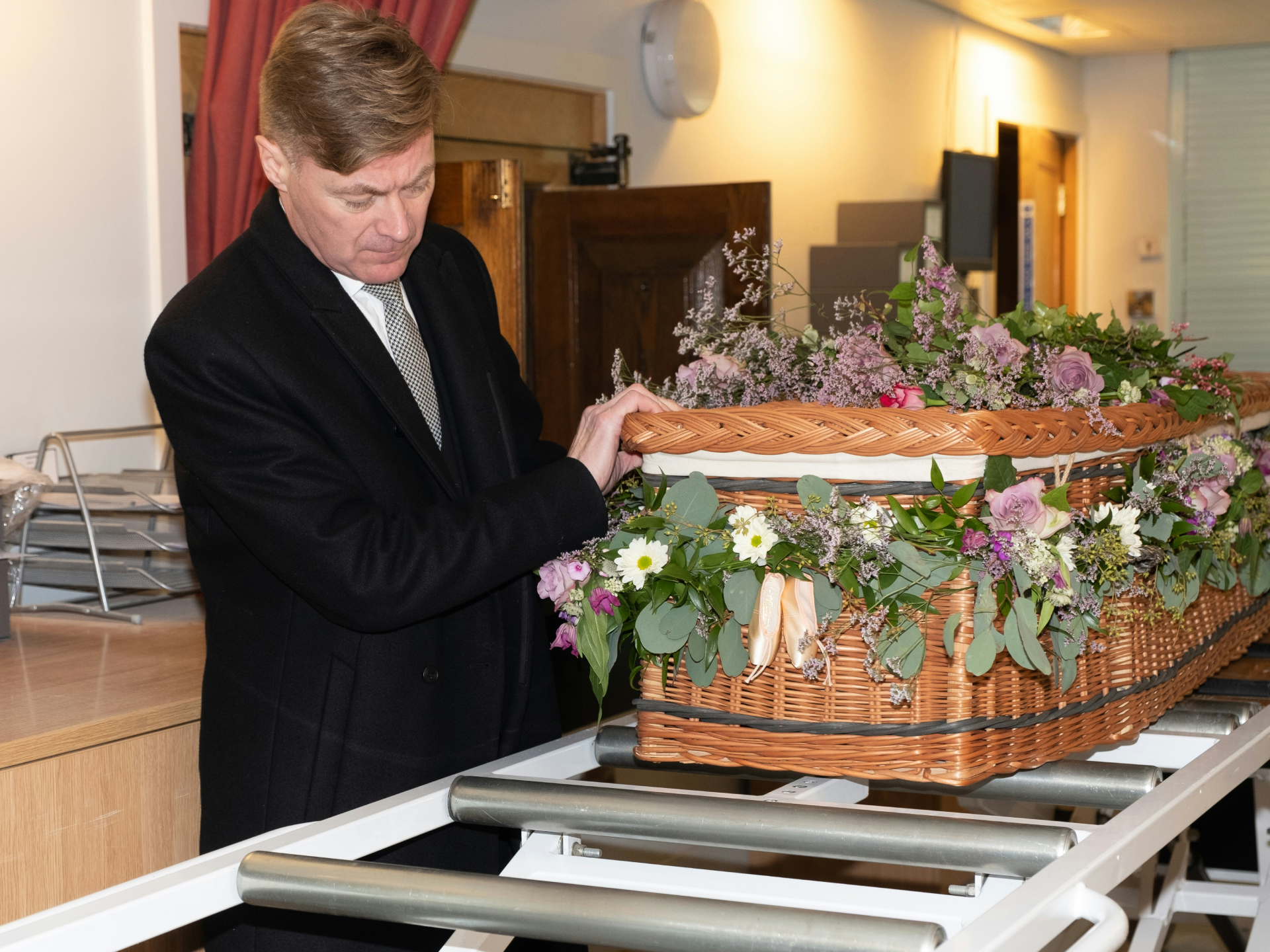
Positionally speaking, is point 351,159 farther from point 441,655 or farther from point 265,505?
point 441,655

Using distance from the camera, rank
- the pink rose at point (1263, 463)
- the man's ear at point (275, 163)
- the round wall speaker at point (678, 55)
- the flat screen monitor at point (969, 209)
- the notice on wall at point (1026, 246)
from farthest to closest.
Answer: the notice on wall at point (1026, 246) < the flat screen monitor at point (969, 209) < the round wall speaker at point (678, 55) < the pink rose at point (1263, 463) < the man's ear at point (275, 163)

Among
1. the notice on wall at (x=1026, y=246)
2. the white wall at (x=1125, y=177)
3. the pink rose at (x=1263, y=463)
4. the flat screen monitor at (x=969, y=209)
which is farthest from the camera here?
the white wall at (x=1125, y=177)

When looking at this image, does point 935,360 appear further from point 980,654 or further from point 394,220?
point 394,220

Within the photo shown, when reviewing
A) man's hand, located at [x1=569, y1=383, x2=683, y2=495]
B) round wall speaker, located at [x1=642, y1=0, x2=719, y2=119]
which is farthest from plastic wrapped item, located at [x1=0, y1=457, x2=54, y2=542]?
round wall speaker, located at [x1=642, y1=0, x2=719, y2=119]

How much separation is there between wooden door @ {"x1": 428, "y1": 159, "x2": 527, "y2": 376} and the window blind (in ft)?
17.8

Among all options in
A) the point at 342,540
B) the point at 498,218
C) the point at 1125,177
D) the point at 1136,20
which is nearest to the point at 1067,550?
the point at 342,540

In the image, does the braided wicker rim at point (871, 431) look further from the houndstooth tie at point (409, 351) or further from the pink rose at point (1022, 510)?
the houndstooth tie at point (409, 351)

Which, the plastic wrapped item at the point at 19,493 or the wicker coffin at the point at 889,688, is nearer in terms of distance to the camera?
the wicker coffin at the point at 889,688

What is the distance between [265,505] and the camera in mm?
1217

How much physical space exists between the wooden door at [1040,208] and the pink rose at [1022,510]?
6.02m

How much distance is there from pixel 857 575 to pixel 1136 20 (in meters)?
6.70

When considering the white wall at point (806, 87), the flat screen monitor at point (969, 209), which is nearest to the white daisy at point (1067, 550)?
the white wall at point (806, 87)

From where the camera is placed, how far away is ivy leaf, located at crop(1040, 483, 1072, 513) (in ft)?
3.60

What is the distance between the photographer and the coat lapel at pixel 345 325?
4.39 feet
